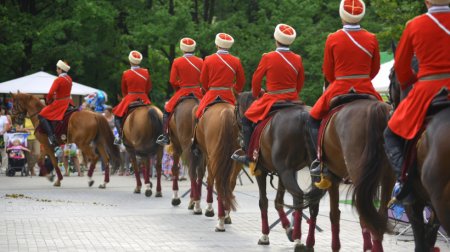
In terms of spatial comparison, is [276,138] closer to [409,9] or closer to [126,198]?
[126,198]

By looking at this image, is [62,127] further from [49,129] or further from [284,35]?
[284,35]

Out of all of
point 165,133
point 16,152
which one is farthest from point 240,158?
point 16,152

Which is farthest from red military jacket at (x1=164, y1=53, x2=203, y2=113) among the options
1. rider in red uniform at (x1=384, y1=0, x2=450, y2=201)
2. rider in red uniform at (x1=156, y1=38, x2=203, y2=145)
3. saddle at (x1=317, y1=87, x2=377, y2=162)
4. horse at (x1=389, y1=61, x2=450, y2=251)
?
horse at (x1=389, y1=61, x2=450, y2=251)

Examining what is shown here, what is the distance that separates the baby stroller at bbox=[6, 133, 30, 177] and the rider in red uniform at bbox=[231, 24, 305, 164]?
1588 centimetres

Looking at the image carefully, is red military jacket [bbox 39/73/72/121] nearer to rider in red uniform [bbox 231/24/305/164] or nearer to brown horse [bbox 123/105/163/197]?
brown horse [bbox 123/105/163/197]

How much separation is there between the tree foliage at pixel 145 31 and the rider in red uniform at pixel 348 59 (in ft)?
73.1

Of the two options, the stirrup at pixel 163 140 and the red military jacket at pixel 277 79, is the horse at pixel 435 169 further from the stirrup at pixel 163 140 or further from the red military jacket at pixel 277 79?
the stirrup at pixel 163 140

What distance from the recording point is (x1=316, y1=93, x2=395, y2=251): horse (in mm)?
8812

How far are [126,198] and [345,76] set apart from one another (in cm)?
979

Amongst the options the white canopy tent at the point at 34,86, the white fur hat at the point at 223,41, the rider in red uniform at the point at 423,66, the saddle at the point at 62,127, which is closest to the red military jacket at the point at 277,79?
the white fur hat at the point at 223,41

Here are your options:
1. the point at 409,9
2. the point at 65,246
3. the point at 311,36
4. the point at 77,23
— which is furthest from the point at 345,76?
the point at 77,23

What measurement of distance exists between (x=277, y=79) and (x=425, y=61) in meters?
4.59

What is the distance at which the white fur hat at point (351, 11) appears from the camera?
402 inches

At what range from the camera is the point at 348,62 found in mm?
10172
